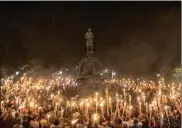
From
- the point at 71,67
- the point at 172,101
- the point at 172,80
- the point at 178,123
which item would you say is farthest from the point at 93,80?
the point at 71,67

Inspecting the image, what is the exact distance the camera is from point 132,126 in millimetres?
11711

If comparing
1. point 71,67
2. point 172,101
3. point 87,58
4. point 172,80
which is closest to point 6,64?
point 71,67

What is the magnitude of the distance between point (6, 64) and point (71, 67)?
1044 cm

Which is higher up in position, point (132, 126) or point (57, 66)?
point (57, 66)

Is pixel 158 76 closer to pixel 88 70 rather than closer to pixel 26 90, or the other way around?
pixel 88 70

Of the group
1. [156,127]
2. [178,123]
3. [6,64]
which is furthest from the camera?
[6,64]

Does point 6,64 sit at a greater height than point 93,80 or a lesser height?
greater

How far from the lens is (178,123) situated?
476 inches

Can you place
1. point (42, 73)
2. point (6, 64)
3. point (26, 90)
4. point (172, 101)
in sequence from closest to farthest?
point (172, 101), point (26, 90), point (6, 64), point (42, 73)

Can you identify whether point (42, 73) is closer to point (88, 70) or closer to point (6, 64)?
point (6, 64)

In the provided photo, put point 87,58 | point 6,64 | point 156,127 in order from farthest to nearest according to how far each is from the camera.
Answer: point 6,64
point 87,58
point 156,127

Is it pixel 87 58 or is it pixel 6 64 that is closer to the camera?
pixel 87 58

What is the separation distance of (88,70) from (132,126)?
1400 cm

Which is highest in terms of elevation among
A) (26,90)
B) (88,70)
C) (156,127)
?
(88,70)
